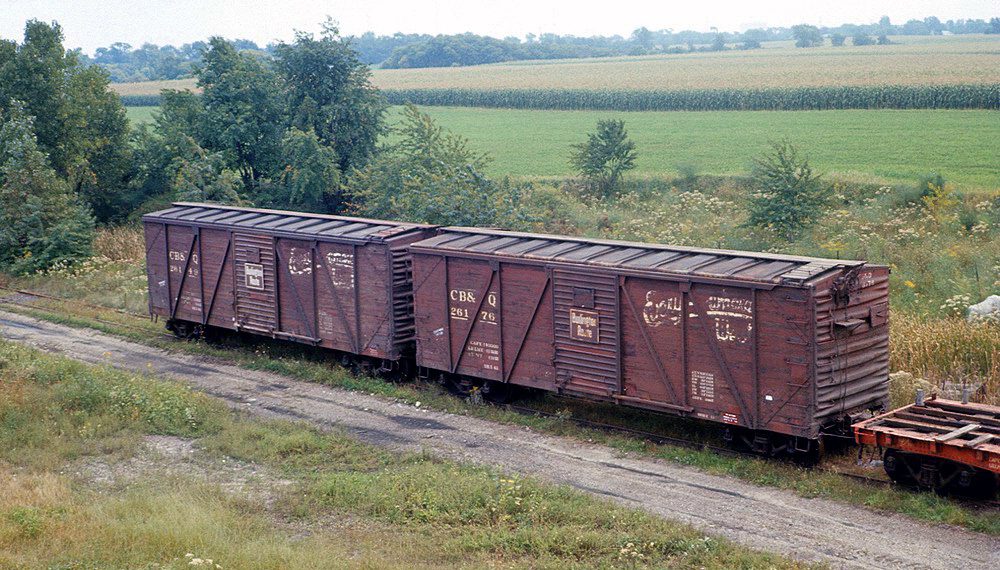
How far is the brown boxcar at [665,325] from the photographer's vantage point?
47.4ft

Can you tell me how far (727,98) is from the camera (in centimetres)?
6347

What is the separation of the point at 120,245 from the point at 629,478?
28573 millimetres

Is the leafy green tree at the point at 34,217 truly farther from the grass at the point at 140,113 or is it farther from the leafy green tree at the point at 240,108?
the grass at the point at 140,113

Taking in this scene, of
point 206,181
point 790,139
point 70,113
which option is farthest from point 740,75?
point 70,113

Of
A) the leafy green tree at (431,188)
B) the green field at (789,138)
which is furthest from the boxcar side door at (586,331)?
the green field at (789,138)

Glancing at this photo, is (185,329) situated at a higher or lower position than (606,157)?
lower

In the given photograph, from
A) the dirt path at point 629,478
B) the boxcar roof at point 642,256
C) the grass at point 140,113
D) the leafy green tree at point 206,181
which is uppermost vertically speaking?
the grass at point 140,113

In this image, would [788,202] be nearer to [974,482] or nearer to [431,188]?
[431,188]

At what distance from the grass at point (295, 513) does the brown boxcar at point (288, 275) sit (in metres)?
4.12

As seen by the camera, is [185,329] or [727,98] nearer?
[185,329]

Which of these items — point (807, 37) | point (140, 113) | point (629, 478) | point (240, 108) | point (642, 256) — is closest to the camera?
point (629, 478)

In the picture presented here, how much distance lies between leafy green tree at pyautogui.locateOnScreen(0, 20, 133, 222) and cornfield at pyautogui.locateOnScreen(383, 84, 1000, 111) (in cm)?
1314

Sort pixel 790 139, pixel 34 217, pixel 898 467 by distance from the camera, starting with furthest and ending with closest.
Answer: pixel 790 139 → pixel 34 217 → pixel 898 467

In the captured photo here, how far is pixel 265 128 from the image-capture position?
41.2m
